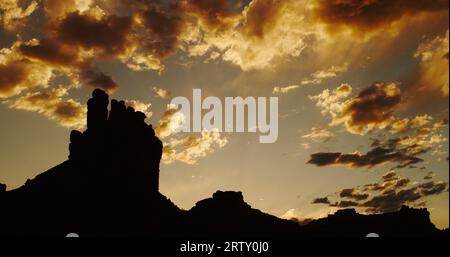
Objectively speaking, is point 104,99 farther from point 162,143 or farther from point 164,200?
point 164,200

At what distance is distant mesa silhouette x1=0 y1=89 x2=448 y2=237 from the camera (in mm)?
113750

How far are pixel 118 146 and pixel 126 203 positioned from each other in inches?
819

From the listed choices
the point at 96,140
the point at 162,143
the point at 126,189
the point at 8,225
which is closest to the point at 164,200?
the point at 126,189

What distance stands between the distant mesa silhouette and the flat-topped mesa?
0.33 m

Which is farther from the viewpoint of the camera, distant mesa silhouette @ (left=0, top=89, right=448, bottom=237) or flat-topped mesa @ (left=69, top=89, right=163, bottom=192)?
flat-topped mesa @ (left=69, top=89, right=163, bottom=192)

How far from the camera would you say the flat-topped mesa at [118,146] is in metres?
130

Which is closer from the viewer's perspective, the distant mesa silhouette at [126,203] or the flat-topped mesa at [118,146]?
the distant mesa silhouette at [126,203]

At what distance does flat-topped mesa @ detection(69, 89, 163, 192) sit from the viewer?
130 metres

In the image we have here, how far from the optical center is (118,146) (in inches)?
5359

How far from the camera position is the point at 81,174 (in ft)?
413

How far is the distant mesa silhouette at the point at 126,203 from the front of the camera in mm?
113750

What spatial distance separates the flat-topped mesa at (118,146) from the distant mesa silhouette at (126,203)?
0.33 metres
